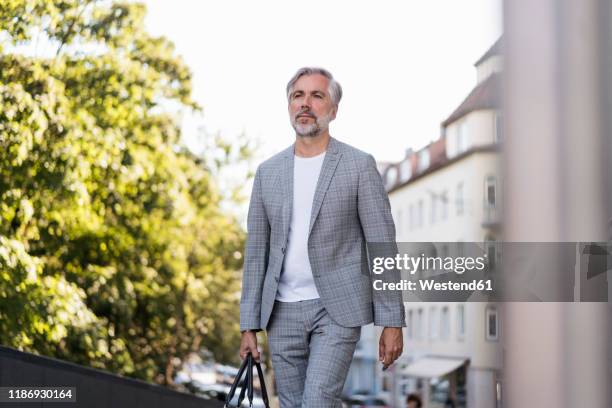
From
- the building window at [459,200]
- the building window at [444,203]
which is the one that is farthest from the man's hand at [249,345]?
the building window at [444,203]

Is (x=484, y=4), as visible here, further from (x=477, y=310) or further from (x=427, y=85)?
(x=427, y=85)

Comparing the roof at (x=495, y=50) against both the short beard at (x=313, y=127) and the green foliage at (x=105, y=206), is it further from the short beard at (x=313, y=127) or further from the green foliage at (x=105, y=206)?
the green foliage at (x=105, y=206)

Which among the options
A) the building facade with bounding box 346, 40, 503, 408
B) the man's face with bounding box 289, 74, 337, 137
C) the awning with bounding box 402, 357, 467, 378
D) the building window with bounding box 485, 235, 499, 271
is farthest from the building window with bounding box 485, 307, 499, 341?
the awning with bounding box 402, 357, 467, 378

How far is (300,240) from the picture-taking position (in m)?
2.90

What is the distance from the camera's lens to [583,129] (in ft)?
8.94

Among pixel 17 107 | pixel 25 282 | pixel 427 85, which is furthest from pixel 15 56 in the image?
pixel 427 85

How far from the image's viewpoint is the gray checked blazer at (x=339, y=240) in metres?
2.83

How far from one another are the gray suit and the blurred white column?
0.32 meters

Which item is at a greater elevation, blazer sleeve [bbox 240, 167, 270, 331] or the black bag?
blazer sleeve [bbox 240, 167, 270, 331]

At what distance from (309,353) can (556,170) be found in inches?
29.9

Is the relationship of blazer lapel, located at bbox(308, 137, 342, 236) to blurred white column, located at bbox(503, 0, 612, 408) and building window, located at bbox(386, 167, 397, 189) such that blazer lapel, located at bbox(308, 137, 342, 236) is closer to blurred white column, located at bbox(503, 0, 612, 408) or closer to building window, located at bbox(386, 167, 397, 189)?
blurred white column, located at bbox(503, 0, 612, 408)

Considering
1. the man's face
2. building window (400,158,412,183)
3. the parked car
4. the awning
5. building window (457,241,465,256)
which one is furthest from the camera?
the parked car

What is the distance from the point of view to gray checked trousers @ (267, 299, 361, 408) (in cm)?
276

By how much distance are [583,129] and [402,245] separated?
865 mm
